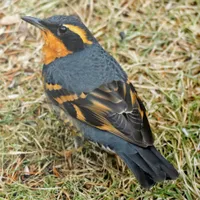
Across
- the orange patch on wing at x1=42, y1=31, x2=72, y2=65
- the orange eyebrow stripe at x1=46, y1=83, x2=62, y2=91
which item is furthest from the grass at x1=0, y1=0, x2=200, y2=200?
the orange patch on wing at x1=42, y1=31, x2=72, y2=65

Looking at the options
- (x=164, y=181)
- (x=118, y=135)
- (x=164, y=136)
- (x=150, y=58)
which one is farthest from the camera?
(x=150, y=58)

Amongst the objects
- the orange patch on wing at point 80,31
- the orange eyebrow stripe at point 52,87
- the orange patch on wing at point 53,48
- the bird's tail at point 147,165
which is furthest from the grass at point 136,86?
the orange patch on wing at point 80,31

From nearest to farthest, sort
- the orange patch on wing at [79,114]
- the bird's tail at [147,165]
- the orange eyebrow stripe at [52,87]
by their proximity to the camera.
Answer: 1. the bird's tail at [147,165]
2. the orange patch on wing at [79,114]
3. the orange eyebrow stripe at [52,87]

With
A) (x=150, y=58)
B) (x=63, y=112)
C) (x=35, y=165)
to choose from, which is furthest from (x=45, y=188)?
(x=150, y=58)

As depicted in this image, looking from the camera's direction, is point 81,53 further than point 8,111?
No

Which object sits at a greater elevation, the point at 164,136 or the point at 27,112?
the point at 27,112

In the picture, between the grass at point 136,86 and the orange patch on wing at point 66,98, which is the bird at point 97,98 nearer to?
the orange patch on wing at point 66,98

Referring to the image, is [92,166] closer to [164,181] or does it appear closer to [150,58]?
[164,181]

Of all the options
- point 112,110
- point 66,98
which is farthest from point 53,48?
point 112,110
